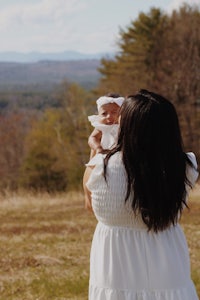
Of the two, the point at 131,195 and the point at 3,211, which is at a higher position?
the point at 131,195

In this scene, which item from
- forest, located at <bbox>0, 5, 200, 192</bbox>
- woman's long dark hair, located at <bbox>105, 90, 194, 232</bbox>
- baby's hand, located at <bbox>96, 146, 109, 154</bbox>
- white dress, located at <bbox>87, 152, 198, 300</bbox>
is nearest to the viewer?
woman's long dark hair, located at <bbox>105, 90, 194, 232</bbox>

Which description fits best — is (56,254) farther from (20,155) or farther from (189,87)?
(20,155)

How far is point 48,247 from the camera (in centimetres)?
873

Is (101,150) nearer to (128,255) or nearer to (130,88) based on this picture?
(128,255)

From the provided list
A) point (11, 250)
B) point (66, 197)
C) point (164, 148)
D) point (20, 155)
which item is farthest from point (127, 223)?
point (20, 155)

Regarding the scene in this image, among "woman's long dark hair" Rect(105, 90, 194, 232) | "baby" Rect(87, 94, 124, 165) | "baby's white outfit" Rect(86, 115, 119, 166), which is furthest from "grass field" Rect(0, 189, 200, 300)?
"woman's long dark hair" Rect(105, 90, 194, 232)

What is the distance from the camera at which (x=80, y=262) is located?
25.3 ft

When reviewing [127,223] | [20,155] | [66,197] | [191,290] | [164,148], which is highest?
[164,148]

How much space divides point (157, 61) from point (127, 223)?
3271 cm

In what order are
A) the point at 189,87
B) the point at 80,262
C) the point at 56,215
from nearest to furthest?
the point at 80,262 < the point at 56,215 < the point at 189,87

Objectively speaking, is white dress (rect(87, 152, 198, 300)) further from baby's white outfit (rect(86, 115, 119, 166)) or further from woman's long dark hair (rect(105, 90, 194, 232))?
baby's white outfit (rect(86, 115, 119, 166))

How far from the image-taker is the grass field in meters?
6.55

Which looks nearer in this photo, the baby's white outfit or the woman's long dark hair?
the woman's long dark hair

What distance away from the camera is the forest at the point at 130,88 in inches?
1304
